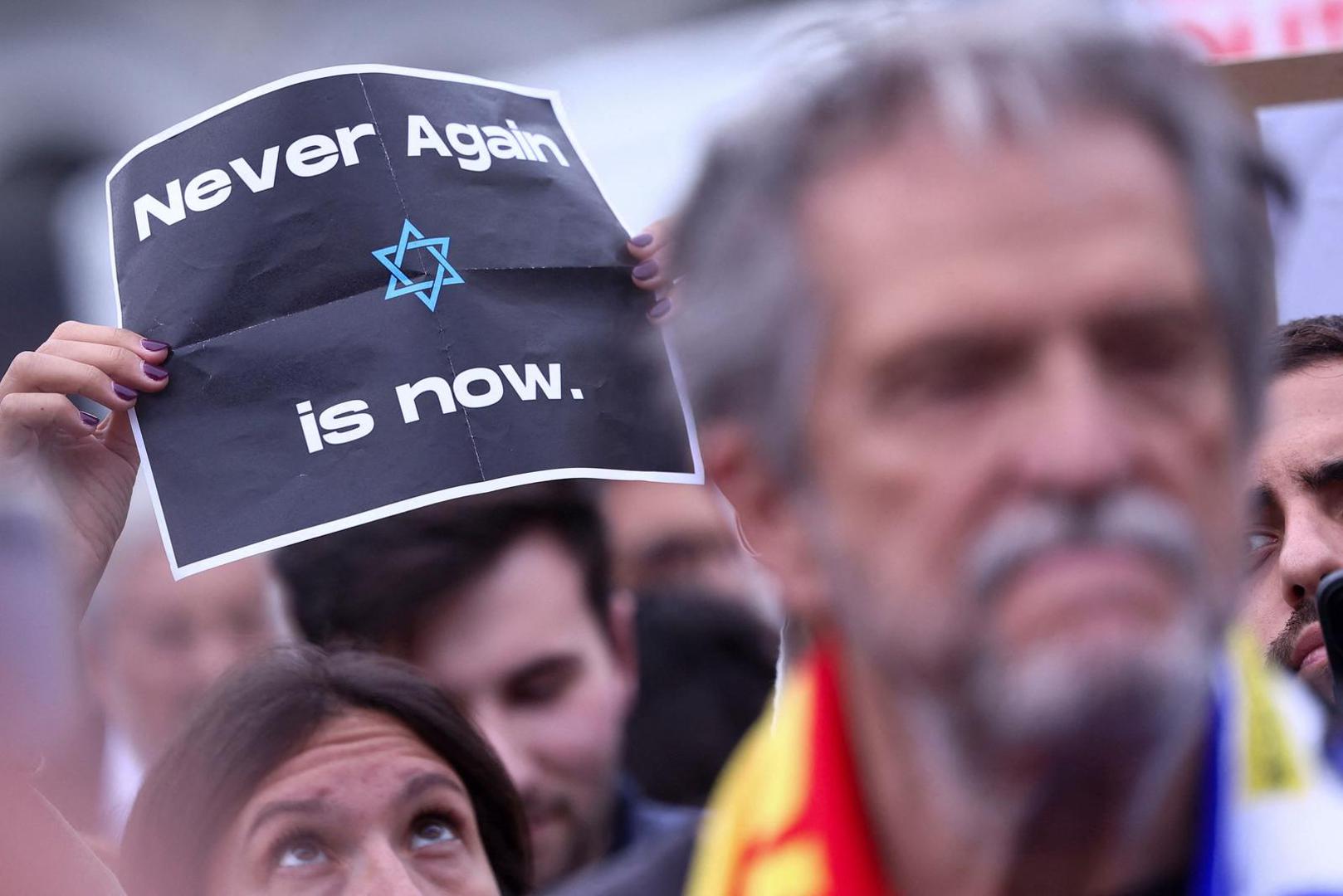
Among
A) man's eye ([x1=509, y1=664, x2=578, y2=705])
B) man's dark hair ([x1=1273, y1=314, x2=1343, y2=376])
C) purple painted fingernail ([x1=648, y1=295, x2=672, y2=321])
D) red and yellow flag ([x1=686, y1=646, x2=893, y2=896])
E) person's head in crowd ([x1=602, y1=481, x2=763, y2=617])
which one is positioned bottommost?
red and yellow flag ([x1=686, y1=646, x2=893, y2=896])

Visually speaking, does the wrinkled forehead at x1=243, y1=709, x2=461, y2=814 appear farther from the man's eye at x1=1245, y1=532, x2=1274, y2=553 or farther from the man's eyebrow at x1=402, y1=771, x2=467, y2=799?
the man's eye at x1=1245, y1=532, x2=1274, y2=553

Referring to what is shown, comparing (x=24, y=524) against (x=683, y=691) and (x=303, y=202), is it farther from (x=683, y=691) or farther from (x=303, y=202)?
(x=683, y=691)

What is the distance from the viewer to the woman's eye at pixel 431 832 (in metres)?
2.22

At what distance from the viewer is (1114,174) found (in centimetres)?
131

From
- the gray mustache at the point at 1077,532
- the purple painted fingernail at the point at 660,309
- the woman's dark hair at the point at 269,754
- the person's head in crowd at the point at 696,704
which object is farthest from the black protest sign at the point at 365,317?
the gray mustache at the point at 1077,532

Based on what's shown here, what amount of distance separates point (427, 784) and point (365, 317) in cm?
60

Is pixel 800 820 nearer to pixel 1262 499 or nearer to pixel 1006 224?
pixel 1006 224

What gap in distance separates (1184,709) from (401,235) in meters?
1.46

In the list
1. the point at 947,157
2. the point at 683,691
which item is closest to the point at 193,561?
the point at 683,691

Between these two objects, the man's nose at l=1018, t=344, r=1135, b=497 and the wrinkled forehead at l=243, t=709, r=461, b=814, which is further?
the wrinkled forehead at l=243, t=709, r=461, b=814

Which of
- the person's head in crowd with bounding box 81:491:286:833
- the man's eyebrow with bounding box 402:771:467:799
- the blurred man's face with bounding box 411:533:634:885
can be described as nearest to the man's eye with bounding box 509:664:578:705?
the blurred man's face with bounding box 411:533:634:885

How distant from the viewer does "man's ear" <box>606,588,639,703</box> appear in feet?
9.45

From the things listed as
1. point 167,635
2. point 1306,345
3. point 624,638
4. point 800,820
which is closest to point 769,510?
point 800,820

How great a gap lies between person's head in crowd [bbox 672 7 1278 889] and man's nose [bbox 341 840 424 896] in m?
0.85
